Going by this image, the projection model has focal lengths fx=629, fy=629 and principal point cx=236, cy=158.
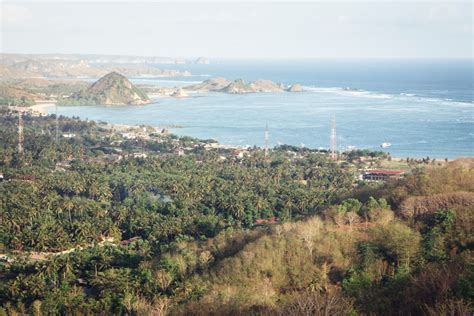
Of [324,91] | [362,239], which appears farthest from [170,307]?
[324,91]

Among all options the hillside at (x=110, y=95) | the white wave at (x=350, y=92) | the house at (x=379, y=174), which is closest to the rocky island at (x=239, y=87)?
the white wave at (x=350, y=92)

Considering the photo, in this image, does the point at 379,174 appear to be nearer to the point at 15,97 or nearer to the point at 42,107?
the point at 42,107

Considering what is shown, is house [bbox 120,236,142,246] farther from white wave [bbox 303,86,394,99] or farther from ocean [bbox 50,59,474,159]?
white wave [bbox 303,86,394,99]

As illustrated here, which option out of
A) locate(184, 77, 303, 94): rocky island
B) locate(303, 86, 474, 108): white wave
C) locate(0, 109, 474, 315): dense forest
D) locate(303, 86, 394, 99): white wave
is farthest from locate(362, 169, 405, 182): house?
locate(184, 77, 303, 94): rocky island

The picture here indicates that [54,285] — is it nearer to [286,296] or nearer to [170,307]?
[170,307]

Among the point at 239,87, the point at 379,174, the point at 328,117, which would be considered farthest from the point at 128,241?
the point at 239,87

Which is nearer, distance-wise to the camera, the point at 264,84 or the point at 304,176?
the point at 304,176

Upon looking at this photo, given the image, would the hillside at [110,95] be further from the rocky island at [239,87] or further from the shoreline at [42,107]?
the rocky island at [239,87]
